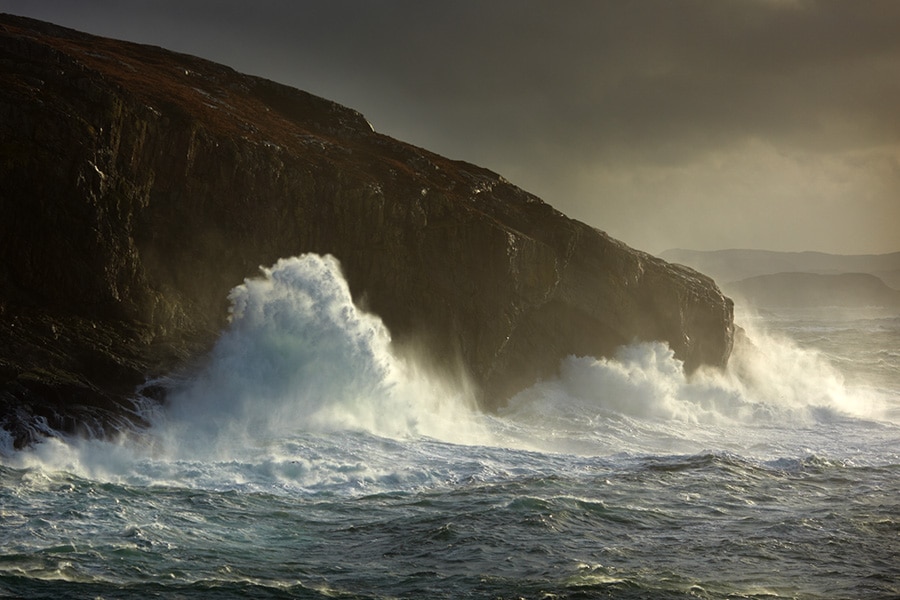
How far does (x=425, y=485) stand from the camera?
72.9 feet

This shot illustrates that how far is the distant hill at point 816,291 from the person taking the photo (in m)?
162

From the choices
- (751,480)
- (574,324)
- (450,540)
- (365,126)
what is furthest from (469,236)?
(450,540)

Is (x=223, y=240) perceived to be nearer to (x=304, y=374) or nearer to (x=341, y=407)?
(x=304, y=374)

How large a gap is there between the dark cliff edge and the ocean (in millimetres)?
1292

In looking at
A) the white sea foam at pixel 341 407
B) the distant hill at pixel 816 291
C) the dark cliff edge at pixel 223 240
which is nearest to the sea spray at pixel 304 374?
the white sea foam at pixel 341 407

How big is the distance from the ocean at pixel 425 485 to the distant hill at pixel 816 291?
130163 mm

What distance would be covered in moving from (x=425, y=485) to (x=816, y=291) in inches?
6737

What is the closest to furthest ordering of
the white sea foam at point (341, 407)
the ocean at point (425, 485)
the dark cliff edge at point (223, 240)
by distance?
the ocean at point (425, 485) < the white sea foam at point (341, 407) < the dark cliff edge at point (223, 240)

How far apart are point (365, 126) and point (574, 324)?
41.0ft

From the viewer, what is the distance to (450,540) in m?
17.4

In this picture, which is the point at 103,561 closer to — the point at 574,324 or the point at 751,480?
the point at 751,480

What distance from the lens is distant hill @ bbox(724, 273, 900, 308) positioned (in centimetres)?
16150

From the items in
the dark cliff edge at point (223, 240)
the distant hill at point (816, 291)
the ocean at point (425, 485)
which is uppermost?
the distant hill at point (816, 291)

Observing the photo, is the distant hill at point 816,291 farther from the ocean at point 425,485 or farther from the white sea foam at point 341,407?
the ocean at point 425,485
